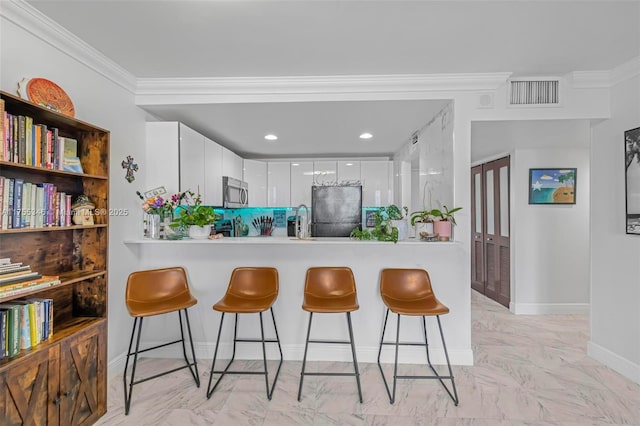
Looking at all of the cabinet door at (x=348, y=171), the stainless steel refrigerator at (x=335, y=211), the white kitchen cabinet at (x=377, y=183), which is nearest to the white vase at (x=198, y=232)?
the stainless steel refrigerator at (x=335, y=211)

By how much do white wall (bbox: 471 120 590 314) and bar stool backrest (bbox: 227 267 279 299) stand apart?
3.32 m

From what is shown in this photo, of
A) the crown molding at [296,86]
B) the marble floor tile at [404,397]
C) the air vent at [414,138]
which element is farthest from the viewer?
the air vent at [414,138]

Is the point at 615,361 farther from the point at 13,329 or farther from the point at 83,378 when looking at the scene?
the point at 13,329

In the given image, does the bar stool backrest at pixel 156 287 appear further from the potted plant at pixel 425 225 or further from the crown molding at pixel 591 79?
the crown molding at pixel 591 79

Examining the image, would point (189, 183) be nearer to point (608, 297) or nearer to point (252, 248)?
point (252, 248)

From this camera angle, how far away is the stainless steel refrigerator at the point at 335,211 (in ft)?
14.2

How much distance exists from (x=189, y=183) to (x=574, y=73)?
359 cm

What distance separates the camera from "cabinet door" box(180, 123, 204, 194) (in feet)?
9.98

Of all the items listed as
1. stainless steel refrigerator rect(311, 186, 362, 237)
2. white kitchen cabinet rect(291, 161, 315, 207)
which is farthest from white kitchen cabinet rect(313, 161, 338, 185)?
stainless steel refrigerator rect(311, 186, 362, 237)

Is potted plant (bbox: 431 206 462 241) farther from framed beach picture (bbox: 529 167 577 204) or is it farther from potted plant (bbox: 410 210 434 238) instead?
framed beach picture (bbox: 529 167 577 204)

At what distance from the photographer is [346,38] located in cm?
205

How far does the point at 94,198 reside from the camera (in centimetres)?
207

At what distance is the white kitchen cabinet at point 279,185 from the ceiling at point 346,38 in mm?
2226

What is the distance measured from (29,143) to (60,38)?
2.87 ft
